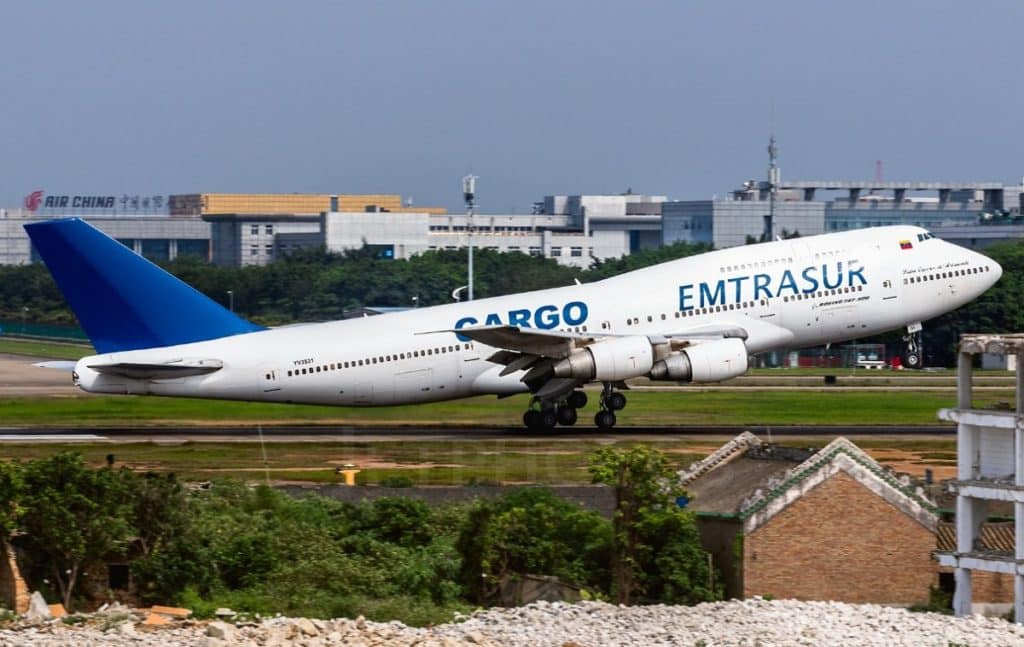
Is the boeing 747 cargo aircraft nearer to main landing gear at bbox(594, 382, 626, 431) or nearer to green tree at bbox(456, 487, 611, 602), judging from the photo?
main landing gear at bbox(594, 382, 626, 431)

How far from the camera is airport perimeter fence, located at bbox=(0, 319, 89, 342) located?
11000 centimetres

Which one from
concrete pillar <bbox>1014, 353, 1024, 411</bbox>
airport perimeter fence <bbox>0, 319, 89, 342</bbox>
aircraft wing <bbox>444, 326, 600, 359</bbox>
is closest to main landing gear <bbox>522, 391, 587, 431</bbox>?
aircraft wing <bbox>444, 326, 600, 359</bbox>

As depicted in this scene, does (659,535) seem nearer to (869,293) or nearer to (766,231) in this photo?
(869,293)

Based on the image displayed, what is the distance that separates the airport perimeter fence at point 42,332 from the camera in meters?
110

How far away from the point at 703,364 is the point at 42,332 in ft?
246

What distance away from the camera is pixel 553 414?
52031 mm

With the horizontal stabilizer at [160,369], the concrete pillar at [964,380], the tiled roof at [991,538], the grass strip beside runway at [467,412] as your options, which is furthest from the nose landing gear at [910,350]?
the concrete pillar at [964,380]

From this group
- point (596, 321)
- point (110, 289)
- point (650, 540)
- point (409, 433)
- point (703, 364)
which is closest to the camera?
point (650, 540)

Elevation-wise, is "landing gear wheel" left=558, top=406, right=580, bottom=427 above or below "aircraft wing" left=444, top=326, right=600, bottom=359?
below

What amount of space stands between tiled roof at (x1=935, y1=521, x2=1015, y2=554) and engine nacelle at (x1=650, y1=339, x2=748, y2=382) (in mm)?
19201

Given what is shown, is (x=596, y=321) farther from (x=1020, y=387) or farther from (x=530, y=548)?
(x=1020, y=387)

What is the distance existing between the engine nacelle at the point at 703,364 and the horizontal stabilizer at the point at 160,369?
41.9 feet

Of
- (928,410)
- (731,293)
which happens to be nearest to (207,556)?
(731,293)

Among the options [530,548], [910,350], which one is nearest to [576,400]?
[910,350]
